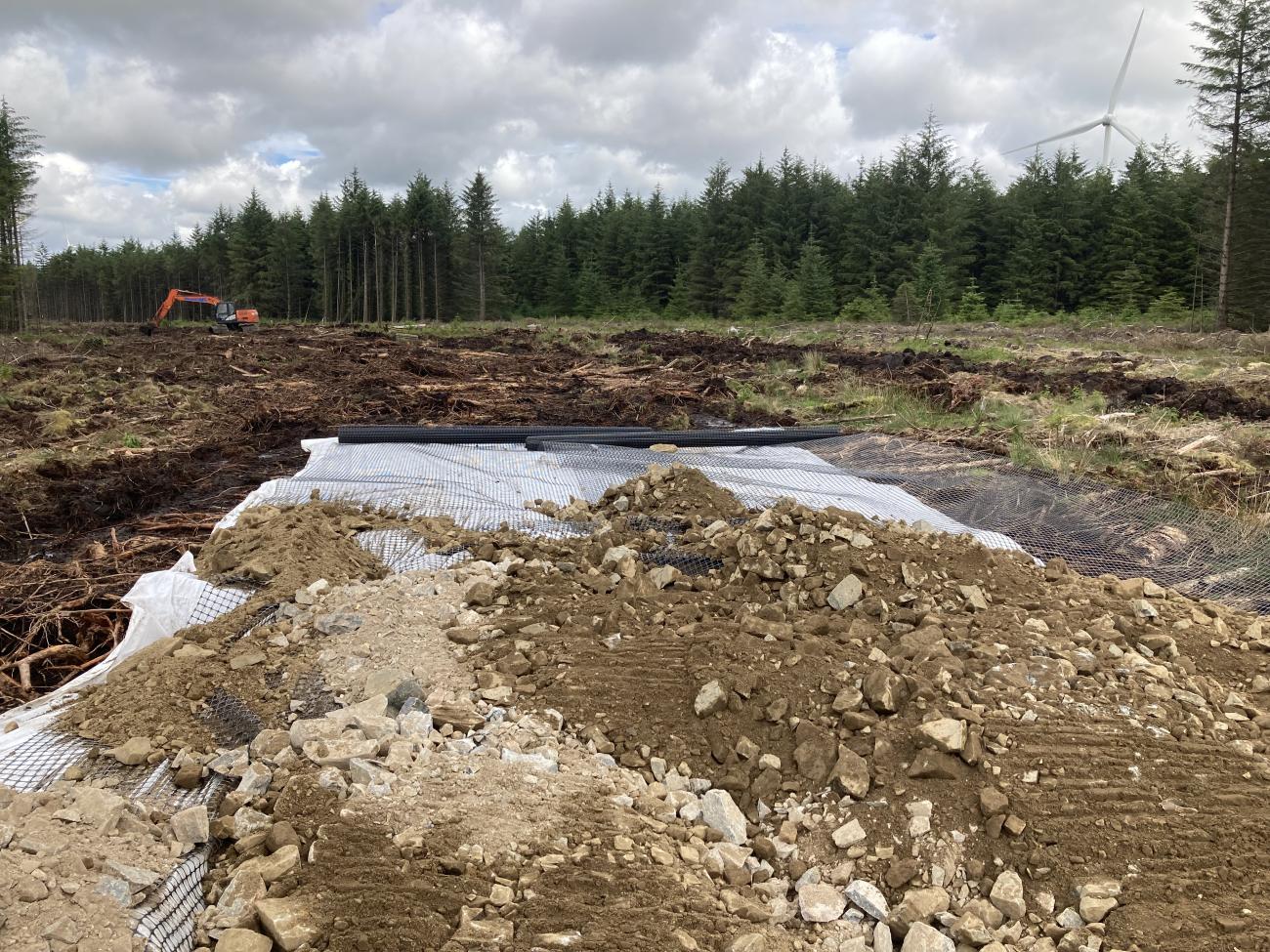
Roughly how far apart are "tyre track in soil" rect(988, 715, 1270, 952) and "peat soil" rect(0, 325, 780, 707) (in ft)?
12.6

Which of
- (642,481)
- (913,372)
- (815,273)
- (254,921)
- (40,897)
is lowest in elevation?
(254,921)

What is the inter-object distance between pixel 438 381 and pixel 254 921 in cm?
1078

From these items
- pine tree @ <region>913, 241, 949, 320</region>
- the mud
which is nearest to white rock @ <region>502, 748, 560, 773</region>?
the mud

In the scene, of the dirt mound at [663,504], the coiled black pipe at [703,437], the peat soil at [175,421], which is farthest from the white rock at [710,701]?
the coiled black pipe at [703,437]

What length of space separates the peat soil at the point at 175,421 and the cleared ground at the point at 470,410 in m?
0.03

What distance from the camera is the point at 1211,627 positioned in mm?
3309

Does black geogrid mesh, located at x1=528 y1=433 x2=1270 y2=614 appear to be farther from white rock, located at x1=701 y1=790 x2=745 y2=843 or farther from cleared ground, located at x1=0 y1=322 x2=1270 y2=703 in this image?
white rock, located at x1=701 y1=790 x2=745 y2=843

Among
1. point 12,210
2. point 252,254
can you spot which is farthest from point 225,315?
point 252,254

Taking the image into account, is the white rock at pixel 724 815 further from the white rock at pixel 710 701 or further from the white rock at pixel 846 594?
the white rock at pixel 846 594

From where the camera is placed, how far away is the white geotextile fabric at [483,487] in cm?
349

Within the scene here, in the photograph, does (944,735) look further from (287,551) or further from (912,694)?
(287,551)

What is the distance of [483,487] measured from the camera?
18.4 feet

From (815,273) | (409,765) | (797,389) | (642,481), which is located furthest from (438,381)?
(815,273)

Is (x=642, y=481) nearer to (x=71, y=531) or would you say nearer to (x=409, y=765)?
(x=409, y=765)
